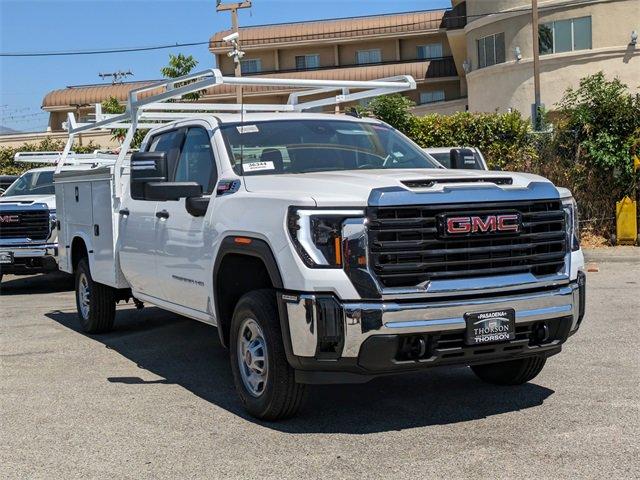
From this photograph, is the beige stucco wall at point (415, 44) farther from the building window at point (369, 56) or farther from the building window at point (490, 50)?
the building window at point (490, 50)

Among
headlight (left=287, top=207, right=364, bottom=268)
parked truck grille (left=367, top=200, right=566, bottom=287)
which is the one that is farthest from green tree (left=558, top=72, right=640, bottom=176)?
headlight (left=287, top=207, right=364, bottom=268)

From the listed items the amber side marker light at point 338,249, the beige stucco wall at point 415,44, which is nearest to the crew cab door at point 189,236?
the amber side marker light at point 338,249

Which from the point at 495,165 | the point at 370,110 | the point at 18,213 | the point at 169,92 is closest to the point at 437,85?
the point at 370,110

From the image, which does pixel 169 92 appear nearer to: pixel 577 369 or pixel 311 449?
pixel 311 449

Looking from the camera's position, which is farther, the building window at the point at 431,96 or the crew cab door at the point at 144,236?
the building window at the point at 431,96

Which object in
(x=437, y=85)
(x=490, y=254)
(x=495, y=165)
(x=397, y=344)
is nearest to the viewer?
(x=397, y=344)

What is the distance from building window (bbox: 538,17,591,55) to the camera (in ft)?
103

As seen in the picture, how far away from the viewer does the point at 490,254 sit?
523 cm

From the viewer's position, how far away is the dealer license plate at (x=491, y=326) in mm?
5051

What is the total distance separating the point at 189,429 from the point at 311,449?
3.01ft

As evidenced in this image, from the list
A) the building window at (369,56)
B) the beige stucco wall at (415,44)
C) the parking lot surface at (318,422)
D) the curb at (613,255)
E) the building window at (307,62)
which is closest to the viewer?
the parking lot surface at (318,422)

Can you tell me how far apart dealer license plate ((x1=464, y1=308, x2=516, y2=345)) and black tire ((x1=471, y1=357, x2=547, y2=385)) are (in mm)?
1038

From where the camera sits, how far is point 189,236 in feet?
21.2

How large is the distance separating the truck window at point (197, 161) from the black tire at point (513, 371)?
2501 millimetres
